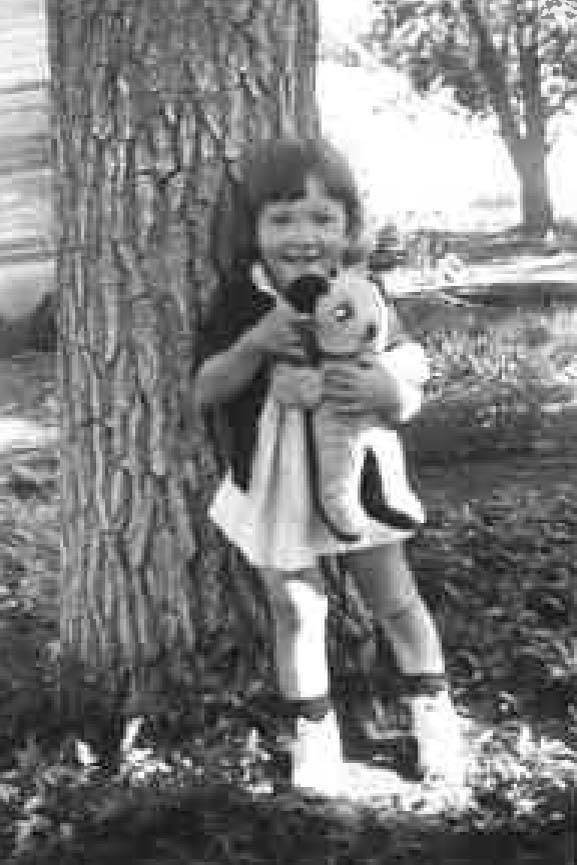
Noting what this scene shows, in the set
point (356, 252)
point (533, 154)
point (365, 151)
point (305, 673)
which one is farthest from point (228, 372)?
point (365, 151)

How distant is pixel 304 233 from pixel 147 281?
57 cm

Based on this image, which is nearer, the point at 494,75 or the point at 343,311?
the point at 343,311

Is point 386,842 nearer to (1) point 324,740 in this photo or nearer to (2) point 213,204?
(1) point 324,740

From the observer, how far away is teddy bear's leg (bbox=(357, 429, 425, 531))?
3.77 m

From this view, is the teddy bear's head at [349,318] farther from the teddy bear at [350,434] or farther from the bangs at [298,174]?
the bangs at [298,174]

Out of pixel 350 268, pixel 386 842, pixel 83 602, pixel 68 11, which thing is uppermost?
pixel 68 11

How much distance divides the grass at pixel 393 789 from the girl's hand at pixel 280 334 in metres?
1.12

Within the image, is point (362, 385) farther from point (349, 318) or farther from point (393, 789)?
point (393, 789)

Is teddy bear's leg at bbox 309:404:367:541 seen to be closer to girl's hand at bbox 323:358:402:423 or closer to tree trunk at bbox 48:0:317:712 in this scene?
girl's hand at bbox 323:358:402:423

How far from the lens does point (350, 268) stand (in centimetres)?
370

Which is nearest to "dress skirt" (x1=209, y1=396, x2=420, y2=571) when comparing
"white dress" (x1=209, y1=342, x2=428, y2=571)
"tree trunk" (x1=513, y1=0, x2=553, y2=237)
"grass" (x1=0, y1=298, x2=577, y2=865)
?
"white dress" (x1=209, y1=342, x2=428, y2=571)

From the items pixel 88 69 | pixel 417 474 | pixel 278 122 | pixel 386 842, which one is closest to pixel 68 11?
pixel 88 69

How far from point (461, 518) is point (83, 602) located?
160 cm

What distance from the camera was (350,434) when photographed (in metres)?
3.72
